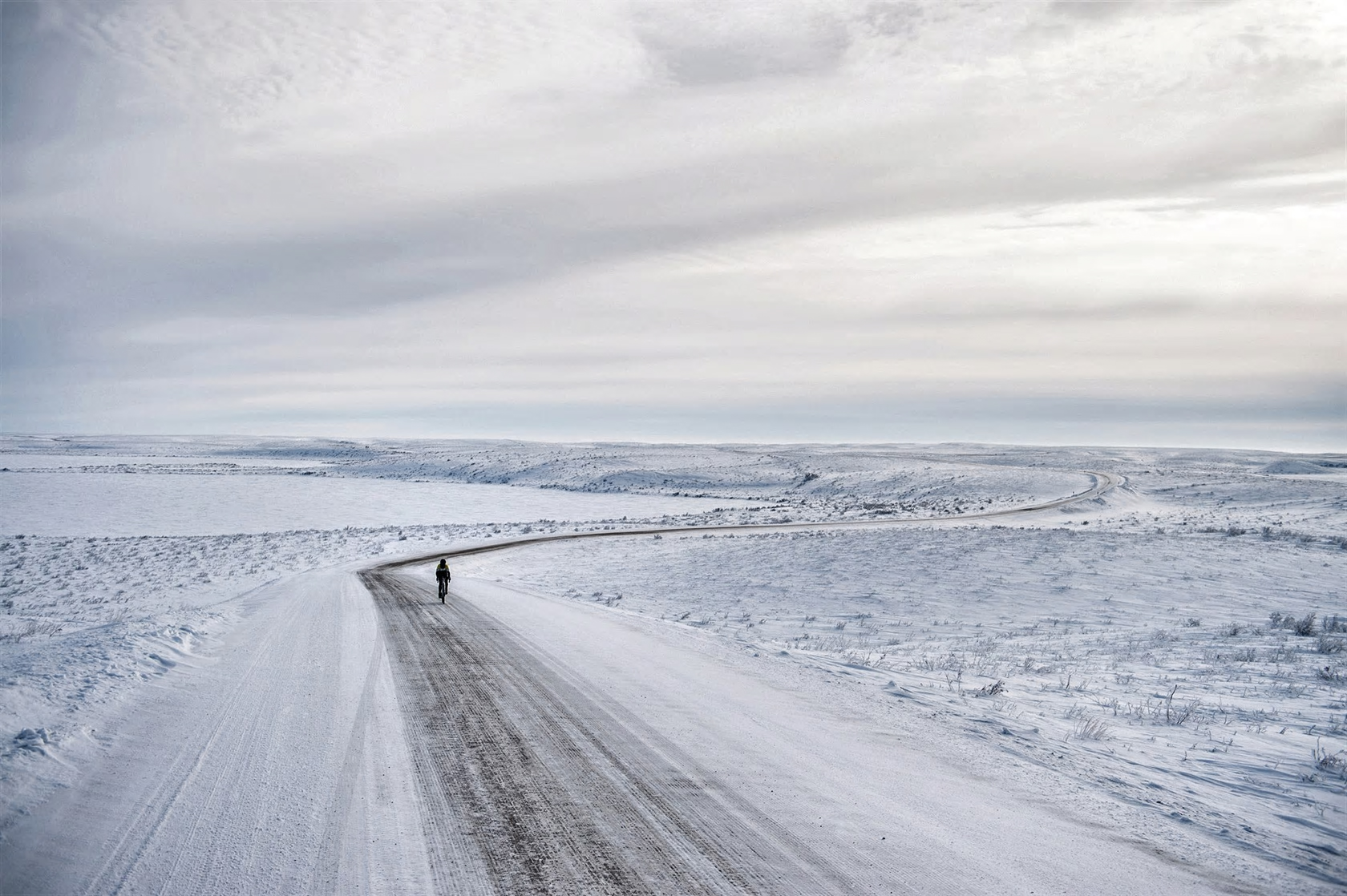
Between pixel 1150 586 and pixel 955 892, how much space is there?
805 inches

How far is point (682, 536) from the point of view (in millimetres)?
37500

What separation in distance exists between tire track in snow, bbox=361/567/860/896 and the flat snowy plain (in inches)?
1.4

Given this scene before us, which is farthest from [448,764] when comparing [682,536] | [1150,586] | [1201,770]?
[682,536]

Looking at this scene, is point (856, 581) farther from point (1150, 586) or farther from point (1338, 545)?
point (1338, 545)

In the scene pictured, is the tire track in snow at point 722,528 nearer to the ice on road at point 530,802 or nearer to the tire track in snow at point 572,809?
the ice on road at point 530,802

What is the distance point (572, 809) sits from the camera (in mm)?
6285

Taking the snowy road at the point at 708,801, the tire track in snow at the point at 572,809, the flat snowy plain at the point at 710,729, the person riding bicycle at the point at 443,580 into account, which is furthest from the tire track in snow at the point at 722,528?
the tire track in snow at the point at 572,809

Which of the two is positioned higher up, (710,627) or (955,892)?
(955,892)

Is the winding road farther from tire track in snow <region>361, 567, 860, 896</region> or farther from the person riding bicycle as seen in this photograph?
the person riding bicycle

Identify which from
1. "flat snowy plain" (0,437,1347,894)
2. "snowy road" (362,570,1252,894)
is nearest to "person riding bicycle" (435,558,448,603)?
"flat snowy plain" (0,437,1347,894)

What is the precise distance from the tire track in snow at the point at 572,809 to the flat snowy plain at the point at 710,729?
0.12 feet

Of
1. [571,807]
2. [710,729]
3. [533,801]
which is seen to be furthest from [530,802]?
[710,729]

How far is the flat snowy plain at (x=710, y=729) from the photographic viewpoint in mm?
5504

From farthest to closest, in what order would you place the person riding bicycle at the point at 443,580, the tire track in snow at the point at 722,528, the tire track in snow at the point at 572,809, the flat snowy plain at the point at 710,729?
the tire track in snow at the point at 722,528 → the person riding bicycle at the point at 443,580 → the flat snowy plain at the point at 710,729 → the tire track in snow at the point at 572,809
